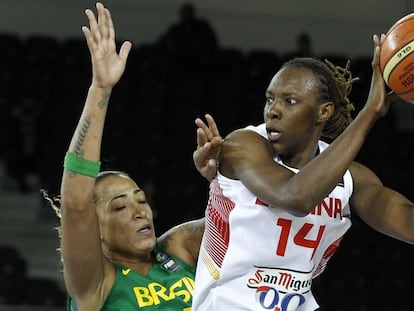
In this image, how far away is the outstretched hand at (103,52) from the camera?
305cm

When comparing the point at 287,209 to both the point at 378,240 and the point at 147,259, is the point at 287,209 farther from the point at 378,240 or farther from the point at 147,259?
the point at 378,240

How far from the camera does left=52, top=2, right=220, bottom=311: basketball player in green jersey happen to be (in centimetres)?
308

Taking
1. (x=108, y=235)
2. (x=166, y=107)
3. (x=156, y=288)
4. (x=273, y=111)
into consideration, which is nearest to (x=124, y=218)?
(x=108, y=235)

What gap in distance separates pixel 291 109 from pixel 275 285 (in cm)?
62

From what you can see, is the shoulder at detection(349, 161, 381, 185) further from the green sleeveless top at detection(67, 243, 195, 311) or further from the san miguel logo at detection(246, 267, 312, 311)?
the green sleeveless top at detection(67, 243, 195, 311)

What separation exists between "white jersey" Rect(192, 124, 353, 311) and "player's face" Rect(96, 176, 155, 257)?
2.00ft

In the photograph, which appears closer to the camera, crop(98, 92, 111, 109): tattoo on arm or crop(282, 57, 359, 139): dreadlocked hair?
crop(98, 92, 111, 109): tattoo on arm

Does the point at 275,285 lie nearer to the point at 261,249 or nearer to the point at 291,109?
the point at 261,249

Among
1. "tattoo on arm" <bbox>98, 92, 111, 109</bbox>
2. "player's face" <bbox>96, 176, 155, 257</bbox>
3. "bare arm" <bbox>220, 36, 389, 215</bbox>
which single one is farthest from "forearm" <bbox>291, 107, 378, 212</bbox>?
"player's face" <bbox>96, 176, 155, 257</bbox>

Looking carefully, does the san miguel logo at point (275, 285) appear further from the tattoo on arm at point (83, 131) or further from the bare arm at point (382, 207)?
the tattoo on arm at point (83, 131)

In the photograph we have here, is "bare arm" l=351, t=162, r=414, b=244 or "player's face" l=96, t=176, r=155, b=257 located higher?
"bare arm" l=351, t=162, r=414, b=244

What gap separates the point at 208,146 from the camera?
3.13m

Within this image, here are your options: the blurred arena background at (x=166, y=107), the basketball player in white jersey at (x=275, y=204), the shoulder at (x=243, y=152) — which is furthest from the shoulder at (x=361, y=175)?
the blurred arena background at (x=166, y=107)

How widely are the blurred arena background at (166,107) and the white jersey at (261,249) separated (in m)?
4.15
